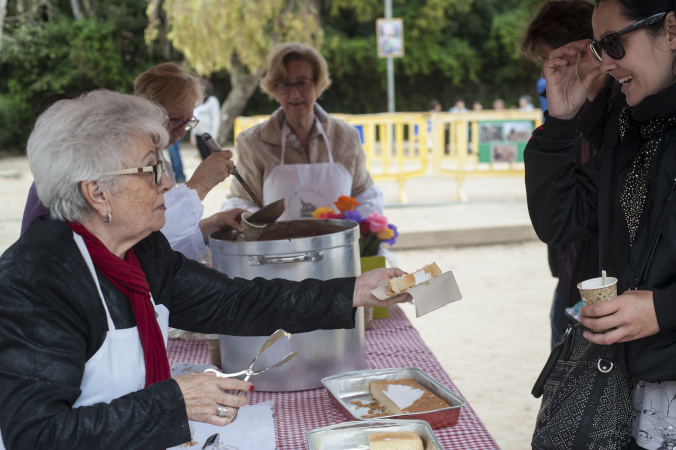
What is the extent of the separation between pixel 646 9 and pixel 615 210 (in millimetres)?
443

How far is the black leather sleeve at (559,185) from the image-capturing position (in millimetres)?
1727

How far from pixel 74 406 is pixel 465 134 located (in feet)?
29.1

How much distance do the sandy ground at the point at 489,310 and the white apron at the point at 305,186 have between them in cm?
114

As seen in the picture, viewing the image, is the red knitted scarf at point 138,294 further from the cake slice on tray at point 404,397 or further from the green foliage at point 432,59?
the green foliage at point 432,59

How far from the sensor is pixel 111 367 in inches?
54.6

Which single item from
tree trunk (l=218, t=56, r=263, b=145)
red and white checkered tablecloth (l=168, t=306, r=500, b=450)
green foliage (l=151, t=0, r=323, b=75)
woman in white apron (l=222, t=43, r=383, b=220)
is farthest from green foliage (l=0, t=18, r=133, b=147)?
red and white checkered tablecloth (l=168, t=306, r=500, b=450)

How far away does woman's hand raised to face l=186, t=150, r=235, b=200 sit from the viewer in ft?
7.81

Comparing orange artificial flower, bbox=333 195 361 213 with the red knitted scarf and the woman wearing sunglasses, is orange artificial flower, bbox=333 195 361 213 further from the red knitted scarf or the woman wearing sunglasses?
the red knitted scarf

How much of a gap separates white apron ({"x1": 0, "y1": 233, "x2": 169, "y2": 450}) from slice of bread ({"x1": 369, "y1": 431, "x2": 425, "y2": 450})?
1.62 feet

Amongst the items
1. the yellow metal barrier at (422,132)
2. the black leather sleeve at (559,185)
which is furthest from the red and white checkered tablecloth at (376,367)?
the yellow metal barrier at (422,132)

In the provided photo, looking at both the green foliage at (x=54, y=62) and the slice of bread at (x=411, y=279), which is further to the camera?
the green foliage at (x=54, y=62)

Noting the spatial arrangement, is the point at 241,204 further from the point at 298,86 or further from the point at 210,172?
the point at 210,172

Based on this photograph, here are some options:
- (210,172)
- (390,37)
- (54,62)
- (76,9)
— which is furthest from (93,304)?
(76,9)

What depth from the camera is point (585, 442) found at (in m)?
1.45
